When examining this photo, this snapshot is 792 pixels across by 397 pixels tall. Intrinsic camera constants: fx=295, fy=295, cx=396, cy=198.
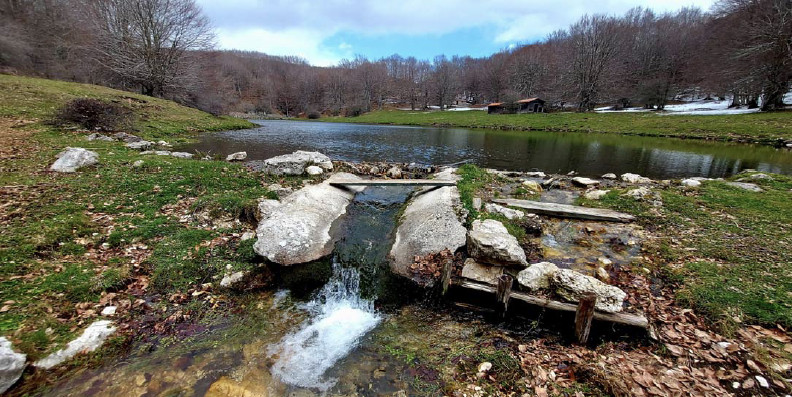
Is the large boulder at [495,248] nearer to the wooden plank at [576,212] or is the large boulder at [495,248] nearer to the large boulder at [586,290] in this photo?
the large boulder at [586,290]

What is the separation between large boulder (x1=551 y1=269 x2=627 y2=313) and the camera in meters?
5.11

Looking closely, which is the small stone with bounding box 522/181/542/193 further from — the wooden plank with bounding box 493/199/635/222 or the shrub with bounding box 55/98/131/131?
the shrub with bounding box 55/98/131/131

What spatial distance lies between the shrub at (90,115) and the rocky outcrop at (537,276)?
2546 centimetres

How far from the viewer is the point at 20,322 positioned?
14.4 feet

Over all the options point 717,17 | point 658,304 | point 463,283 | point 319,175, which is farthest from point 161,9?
point 717,17

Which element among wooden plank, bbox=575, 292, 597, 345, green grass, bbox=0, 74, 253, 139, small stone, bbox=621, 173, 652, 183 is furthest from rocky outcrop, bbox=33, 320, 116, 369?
green grass, bbox=0, 74, 253, 139

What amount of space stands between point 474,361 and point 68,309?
668 cm

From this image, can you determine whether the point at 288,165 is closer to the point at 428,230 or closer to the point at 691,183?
the point at 428,230

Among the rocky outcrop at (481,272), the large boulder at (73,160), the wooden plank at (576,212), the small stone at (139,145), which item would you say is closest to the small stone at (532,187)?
the wooden plank at (576,212)

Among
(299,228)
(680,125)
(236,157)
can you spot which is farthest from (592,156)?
(236,157)

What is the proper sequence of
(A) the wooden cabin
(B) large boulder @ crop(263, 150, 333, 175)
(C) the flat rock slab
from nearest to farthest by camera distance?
(C) the flat rock slab → (B) large boulder @ crop(263, 150, 333, 175) → (A) the wooden cabin

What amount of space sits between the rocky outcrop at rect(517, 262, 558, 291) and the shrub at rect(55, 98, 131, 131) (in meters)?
25.5

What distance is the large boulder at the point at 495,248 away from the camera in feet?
21.2

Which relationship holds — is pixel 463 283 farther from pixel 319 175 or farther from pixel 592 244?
pixel 319 175
